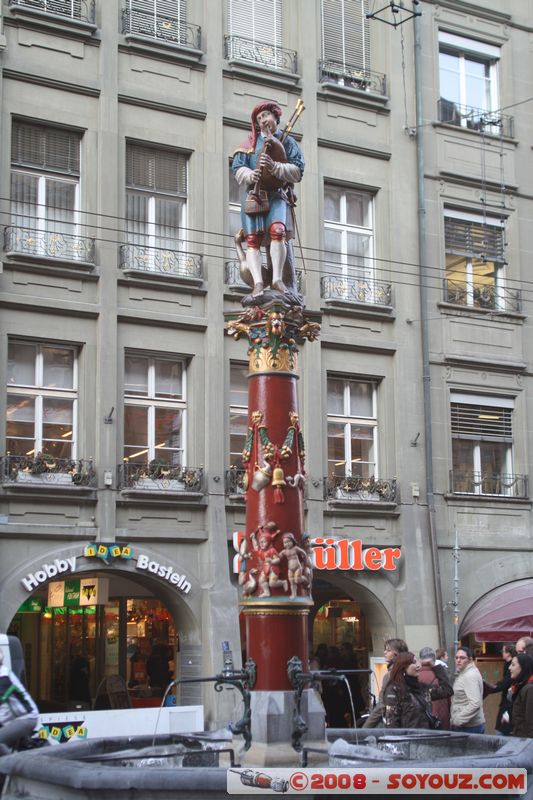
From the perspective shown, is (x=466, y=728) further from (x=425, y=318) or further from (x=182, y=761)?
(x=425, y=318)

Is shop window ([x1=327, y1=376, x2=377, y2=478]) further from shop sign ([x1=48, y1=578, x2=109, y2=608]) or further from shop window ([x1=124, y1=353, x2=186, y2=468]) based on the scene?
shop sign ([x1=48, y1=578, x2=109, y2=608])

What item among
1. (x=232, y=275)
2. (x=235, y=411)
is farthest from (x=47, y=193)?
(x=235, y=411)

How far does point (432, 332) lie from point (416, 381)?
117cm

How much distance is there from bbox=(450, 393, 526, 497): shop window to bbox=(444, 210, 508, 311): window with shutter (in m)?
2.19

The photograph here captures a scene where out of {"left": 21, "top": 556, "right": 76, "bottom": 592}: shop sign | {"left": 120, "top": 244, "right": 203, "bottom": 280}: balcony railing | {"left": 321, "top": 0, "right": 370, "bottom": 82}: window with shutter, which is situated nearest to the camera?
{"left": 21, "top": 556, "right": 76, "bottom": 592}: shop sign

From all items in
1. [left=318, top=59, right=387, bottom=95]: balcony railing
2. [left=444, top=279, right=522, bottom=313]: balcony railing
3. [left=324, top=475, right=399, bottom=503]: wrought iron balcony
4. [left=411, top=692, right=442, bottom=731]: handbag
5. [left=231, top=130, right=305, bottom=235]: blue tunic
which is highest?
[left=318, top=59, right=387, bottom=95]: balcony railing

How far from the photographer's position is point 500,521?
26.0 meters

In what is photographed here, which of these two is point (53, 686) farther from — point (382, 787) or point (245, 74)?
point (382, 787)

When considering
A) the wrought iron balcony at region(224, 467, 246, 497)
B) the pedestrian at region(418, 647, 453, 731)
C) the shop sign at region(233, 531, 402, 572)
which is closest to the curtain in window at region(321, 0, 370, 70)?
the wrought iron balcony at region(224, 467, 246, 497)

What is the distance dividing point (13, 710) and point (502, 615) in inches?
576

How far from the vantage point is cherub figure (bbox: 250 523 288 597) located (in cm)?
1276

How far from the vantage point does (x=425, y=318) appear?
25.8 meters

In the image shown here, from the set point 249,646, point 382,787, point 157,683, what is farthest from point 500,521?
point 382,787

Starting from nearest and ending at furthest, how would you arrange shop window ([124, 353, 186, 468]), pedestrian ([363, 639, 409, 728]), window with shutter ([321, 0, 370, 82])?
pedestrian ([363, 639, 409, 728]) < shop window ([124, 353, 186, 468]) < window with shutter ([321, 0, 370, 82])
